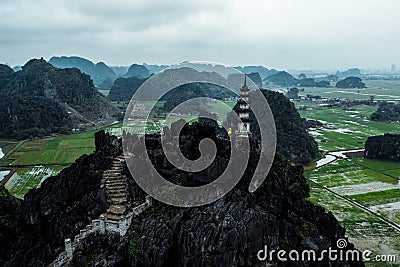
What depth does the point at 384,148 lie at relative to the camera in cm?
7062

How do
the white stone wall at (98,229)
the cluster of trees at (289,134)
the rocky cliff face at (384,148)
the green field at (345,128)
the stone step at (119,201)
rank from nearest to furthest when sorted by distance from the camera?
the white stone wall at (98,229) → the stone step at (119,201) → the cluster of trees at (289,134) → the rocky cliff face at (384,148) → the green field at (345,128)

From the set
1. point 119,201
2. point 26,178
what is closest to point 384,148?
point 119,201

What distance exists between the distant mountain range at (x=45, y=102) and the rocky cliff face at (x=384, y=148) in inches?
3033

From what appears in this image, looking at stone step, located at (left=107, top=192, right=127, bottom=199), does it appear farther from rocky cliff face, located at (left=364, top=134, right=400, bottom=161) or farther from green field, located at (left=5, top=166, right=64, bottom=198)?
rocky cliff face, located at (left=364, top=134, right=400, bottom=161)

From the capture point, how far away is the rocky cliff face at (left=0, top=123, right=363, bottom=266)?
22578 millimetres

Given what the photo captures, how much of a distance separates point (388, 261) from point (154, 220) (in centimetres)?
2235

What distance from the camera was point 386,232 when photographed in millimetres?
38844

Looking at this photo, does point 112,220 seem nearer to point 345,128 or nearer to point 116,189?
point 116,189

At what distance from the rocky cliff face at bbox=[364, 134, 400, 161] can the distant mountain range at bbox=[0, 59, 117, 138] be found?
7705 cm

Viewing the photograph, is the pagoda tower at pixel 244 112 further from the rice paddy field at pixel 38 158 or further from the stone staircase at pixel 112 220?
the rice paddy field at pixel 38 158

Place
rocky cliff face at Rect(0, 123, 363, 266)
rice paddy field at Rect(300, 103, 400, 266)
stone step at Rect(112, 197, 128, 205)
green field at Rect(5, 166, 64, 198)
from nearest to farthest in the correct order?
1. rocky cliff face at Rect(0, 123, 363, 266)
2. stone step at Rect(112, 197, 128, 205)
3. rice paddy field at Rect(300, 103, 400, 266)
4. green field at Rect(5, 166, 64, 198)

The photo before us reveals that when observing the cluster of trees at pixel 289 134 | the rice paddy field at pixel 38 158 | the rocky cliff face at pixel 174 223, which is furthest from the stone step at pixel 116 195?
the cluster of trees at pixel 289 134

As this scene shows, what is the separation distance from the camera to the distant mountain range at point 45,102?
100 m

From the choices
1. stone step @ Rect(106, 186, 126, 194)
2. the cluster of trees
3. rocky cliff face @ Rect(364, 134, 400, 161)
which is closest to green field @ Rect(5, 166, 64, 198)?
stone step @ Rect(106, 186, 126, 194)
